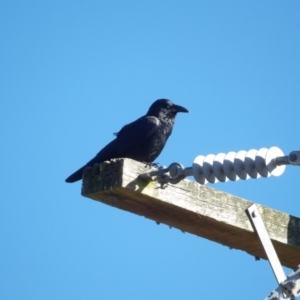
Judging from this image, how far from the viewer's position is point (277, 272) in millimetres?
4180

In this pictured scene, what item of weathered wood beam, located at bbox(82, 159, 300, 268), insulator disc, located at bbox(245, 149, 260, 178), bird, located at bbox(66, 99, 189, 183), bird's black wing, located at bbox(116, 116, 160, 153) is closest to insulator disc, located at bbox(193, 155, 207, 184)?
insulator disc, located at bbox(245, 149, 260, 178)

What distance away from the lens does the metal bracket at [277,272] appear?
12.2 ft

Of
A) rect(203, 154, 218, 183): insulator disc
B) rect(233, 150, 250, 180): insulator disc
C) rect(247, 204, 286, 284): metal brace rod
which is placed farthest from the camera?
rect(247, 204, 286, 284): metal brace rod

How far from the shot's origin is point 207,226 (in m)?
4.92

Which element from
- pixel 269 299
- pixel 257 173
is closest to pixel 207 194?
pixel 257 173

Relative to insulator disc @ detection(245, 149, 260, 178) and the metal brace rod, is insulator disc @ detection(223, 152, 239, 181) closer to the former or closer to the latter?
insulator disc @ detection(245, 149, 260, 178)

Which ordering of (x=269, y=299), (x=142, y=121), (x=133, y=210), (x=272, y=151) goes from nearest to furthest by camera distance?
(x=269, y=299)
(x=272, y=151)
(x=133, y=210)
(x=142, y=121)

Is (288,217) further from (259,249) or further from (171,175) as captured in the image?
(171,175)

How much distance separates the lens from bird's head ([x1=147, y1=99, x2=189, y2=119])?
35.1 feet

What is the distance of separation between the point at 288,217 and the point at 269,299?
5.30 feet

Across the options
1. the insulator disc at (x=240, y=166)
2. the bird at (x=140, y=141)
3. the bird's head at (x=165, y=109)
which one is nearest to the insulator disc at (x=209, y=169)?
the insulator disc at (x=240, y=166)

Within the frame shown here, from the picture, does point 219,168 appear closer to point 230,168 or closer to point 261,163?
point 230,168

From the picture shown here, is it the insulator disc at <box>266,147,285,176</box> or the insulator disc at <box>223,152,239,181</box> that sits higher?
the insulator disc at <box>223,152,239,181</box>

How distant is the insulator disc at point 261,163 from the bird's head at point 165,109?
6.60m
